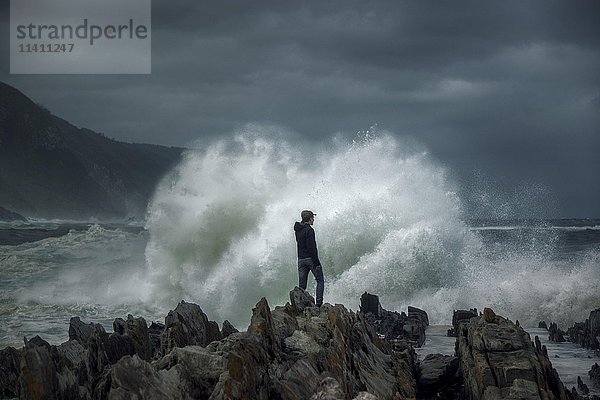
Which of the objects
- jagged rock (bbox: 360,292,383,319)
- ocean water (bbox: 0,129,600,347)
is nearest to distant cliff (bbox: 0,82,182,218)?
ocean water (bbox: 0,129,600,347)

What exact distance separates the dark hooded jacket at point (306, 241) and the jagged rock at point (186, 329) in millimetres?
2638

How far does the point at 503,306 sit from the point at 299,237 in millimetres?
9296

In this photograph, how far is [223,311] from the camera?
22.4m

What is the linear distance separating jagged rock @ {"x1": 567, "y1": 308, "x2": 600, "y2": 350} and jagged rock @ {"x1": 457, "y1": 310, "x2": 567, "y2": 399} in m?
4.40

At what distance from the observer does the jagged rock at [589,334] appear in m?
13.1

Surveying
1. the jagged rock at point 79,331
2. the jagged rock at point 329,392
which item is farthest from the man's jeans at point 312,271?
the jagged rock at point 329,392

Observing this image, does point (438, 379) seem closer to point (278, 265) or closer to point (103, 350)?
point (103, 350)

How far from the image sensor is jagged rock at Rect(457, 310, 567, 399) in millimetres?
7562

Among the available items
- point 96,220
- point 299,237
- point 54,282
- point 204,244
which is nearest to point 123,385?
point 299,237

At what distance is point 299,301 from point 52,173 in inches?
6074

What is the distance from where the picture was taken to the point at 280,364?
756 centimetres

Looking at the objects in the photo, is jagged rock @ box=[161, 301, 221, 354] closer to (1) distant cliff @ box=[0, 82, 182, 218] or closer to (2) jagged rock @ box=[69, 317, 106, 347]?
(2) jagged rock @ box=[69, 317, 106, 347]

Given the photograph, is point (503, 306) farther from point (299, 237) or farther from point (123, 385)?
point (123, 385)

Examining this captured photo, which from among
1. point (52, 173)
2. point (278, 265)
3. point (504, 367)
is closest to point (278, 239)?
point (278, 265)
